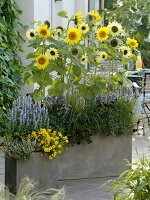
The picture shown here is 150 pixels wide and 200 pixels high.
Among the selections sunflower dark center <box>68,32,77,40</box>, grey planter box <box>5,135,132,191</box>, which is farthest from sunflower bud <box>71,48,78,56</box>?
grey planter box <box>5,135,132,191</box>

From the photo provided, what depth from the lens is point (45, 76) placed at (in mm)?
5938

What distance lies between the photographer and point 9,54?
7676 mm

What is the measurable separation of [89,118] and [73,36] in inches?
34.5

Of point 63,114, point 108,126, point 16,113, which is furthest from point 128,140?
point 16,113

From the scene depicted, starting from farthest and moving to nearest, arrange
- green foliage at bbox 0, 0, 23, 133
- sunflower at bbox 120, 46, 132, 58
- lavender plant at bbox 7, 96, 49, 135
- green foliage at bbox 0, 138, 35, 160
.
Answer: green foliage at bbox 0, 0, 23, 133 → sunflower at bbox 120, 46, 132, 58 → lavender plant at bbox 7, 96, 49, 135 → green foliage at bbox 0, 138, 35, 160

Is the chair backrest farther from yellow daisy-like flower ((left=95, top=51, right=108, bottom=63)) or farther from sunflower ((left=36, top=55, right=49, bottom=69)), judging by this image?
sunflower ((left=36, top=55, right=49, bottom=69))

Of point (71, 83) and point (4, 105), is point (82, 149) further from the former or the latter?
point (4, 105)

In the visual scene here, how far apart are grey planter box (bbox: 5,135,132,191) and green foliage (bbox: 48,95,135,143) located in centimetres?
11

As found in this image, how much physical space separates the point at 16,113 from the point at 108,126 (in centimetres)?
107

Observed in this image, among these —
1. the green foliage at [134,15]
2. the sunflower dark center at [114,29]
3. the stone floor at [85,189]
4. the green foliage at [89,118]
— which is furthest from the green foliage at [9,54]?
the green foliage at [134,15]

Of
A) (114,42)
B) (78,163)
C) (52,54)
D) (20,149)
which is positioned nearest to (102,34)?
(114,42)

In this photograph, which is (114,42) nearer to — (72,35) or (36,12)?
(72,35)

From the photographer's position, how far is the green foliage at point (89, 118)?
5.83 m

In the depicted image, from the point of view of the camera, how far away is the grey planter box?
208 inches
